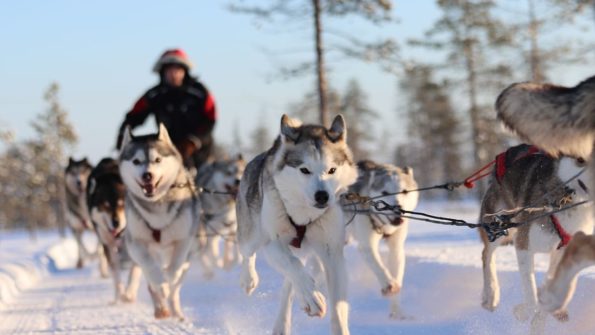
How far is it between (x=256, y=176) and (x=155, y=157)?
176 cm

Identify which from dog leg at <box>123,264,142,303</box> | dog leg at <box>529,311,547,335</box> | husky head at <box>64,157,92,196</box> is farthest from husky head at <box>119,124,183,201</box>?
husky head at <box>64,157,92,196</box>

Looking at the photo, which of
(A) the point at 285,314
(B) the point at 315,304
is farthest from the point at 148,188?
(B) the point at 315,304

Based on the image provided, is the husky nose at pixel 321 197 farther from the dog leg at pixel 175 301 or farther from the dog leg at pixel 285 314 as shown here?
the dog leg at pixel 175 301

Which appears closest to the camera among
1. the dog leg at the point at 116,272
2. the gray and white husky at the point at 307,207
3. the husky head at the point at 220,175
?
the gray and white husky at the point at 307,207

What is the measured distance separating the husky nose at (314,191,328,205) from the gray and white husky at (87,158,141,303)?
172 inches

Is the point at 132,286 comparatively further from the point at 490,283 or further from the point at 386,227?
the point at 490,283

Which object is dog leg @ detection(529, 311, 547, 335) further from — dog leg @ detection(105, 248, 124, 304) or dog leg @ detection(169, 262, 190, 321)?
dog leg @ detection(105, 248, 124, 304)

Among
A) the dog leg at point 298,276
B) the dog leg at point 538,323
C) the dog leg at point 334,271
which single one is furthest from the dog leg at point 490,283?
the dog leg at point 298,276

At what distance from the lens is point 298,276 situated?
4258mm

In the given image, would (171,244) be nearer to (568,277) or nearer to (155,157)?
(155,157)

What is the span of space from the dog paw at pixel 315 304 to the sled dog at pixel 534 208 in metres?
1.09

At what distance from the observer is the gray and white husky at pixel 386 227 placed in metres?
6.15

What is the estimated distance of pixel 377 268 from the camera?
6.26 m

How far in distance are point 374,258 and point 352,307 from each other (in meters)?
0.56
